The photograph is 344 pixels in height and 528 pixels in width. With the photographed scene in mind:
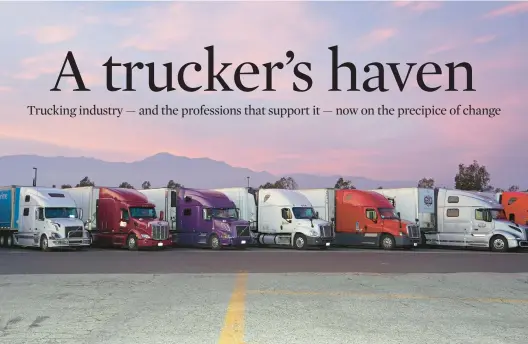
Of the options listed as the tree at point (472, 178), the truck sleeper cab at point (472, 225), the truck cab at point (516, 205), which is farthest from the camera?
the tree at point (472, 178)

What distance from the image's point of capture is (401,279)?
48.4 ft

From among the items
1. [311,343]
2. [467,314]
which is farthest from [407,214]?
[311,343]

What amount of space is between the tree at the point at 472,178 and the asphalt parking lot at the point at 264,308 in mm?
60193

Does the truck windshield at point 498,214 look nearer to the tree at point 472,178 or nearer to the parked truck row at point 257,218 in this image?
the parked truck row at point 257,218

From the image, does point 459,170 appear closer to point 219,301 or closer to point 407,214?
point 407,214

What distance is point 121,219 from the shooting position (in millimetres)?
30328

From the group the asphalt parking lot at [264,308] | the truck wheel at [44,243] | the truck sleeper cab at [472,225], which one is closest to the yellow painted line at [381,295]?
the asphalt parking lot at [264,308]

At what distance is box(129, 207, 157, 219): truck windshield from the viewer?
30203mm

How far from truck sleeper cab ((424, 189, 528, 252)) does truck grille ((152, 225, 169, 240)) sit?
47.7 ft

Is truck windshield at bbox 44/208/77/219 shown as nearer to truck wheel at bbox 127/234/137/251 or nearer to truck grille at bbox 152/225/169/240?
truck wheel at bbox 127/234/137/251

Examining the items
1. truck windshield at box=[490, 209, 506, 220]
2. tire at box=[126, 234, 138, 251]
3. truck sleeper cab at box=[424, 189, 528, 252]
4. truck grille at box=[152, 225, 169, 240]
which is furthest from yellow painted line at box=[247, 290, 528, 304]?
→ truck windshield at box=[490, 209, 506, 220]

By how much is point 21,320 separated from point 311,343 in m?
4.54

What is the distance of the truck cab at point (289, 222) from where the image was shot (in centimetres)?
3089

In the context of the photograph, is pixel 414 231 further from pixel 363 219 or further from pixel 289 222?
pixel 289 222
